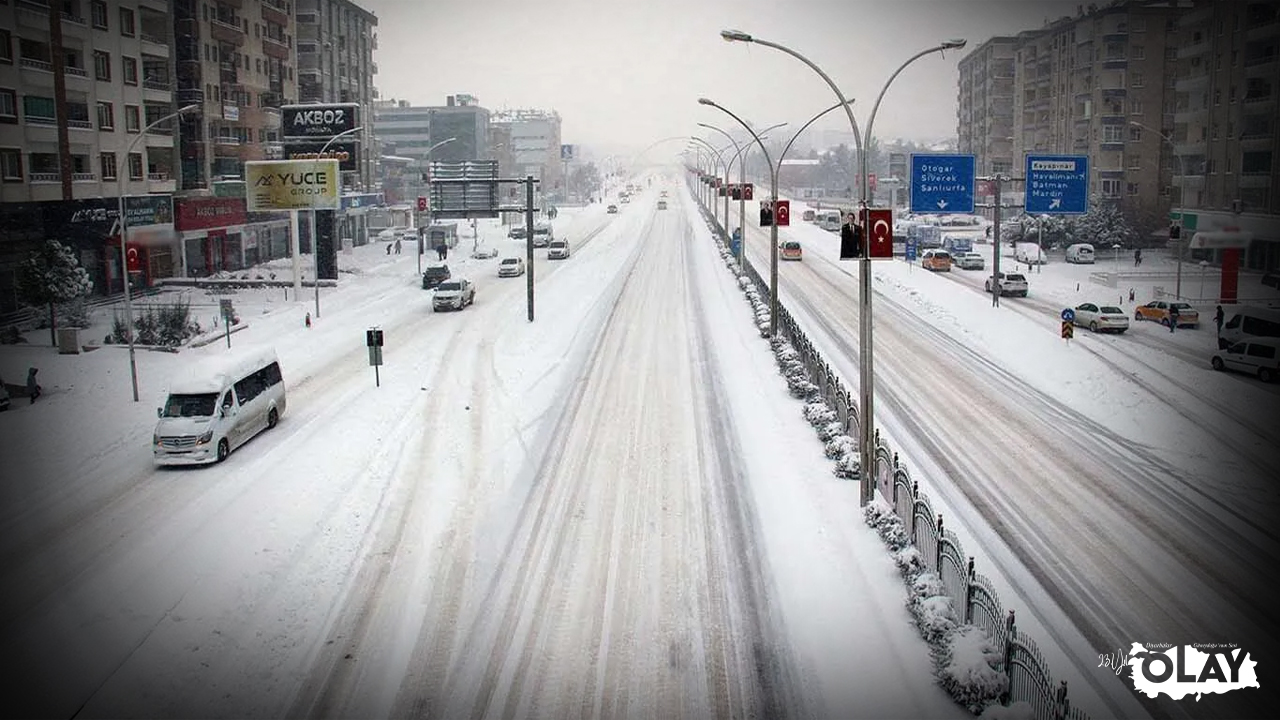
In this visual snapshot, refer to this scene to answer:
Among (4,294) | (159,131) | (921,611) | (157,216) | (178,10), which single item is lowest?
(921,611)

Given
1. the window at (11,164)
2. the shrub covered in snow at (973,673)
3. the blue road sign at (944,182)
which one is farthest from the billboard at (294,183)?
the shrub covered in snow at (973,673)

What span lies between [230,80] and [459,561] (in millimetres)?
63733

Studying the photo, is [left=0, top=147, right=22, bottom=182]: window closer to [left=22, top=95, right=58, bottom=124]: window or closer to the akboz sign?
[left=22, top=95, right=58, bottom=124]: window

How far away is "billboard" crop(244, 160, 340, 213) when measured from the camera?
53.2m

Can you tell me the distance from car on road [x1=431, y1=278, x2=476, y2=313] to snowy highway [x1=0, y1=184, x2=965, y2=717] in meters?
17.5

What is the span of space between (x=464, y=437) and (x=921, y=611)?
1544 cm

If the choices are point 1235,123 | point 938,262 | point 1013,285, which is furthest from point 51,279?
point 1235,123

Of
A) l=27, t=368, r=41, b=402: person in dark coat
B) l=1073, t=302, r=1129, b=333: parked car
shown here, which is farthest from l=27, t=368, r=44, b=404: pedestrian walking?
l=1073, t=302, r=1129, b=333: parked car

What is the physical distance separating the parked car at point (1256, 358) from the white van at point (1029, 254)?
39.5 m

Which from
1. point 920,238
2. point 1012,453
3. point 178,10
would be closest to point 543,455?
point 1012,453

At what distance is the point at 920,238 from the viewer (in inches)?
3391

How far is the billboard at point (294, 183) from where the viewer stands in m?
53.2

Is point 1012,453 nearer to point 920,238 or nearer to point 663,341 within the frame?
point 663,341

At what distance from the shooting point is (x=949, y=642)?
46.6ft
